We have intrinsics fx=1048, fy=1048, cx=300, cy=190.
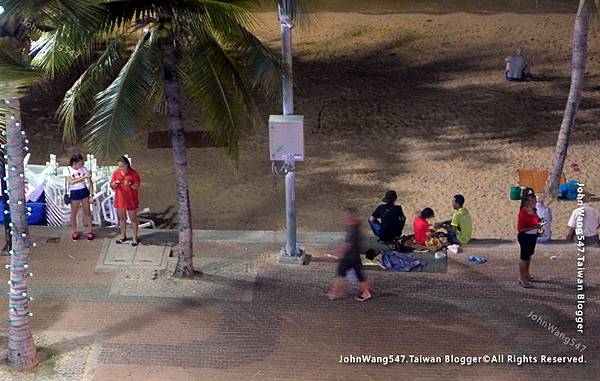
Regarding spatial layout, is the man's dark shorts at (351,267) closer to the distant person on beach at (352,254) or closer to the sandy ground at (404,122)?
the distant person on beach at (352,254)

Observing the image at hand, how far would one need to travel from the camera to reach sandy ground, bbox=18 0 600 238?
17500 mm

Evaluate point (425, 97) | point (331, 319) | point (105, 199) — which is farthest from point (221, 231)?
point (425, 97)

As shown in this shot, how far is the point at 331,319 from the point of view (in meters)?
12.8

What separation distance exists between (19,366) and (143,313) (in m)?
1.80

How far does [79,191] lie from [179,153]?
2277 millimetres

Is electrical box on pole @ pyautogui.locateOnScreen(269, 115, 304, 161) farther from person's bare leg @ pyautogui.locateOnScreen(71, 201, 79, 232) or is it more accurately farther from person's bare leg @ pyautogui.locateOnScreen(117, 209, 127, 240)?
person's bare leg @ pyautogui.locateOnScreen(71, 201, 79, 232)

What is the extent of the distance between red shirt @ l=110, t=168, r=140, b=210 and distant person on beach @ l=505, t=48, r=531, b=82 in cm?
1058

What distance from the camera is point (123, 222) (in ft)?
48.0

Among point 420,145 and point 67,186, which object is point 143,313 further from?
point 420,145

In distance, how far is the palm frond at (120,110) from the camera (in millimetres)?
11656

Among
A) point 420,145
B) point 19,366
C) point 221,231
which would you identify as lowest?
point 19,366

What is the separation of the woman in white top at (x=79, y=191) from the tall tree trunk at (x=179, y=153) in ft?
6.21

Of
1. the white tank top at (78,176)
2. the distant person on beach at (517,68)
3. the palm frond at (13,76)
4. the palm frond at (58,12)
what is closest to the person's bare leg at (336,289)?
the white tank top at (78,176)

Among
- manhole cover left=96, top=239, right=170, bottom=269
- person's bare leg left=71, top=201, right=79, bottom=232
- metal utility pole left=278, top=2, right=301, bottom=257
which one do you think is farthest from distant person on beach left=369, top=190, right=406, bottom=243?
person's bare leg left=71, top=201, right=79, bottom=232
